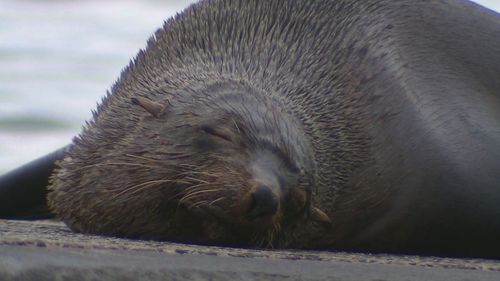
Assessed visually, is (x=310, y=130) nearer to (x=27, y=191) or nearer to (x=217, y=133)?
(x=217, y=133)

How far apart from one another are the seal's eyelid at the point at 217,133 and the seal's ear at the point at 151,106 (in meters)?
0.30

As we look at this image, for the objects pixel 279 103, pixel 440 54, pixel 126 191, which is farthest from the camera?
pixel 440 54

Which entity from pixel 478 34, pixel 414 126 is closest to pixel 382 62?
pixel 414 126

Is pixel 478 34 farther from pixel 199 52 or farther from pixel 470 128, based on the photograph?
pixel 199 52

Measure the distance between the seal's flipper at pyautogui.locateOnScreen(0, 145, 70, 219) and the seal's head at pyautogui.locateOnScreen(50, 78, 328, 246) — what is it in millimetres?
2572

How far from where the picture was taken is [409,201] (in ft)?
19.0

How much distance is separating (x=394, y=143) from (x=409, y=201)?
0.97 ft

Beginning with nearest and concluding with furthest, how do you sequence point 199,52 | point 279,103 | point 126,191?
point 126,191 → point 279,103 → point 199,52

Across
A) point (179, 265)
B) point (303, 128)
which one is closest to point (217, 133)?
point (303, 128)

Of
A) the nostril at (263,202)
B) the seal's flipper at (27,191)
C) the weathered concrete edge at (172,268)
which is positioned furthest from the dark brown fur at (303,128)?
the seal's flipper at (27,191)

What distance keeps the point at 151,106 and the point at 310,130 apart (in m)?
0.83

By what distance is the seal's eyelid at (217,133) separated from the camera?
4759mm

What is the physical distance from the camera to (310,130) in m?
5.50

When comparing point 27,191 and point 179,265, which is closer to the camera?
point 179,265
